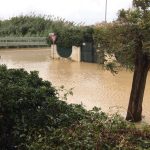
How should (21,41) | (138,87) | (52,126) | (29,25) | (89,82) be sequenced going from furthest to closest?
(29,25), (21,41), (89,82), (138,87), (52,126)

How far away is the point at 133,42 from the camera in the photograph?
1265 centimetres

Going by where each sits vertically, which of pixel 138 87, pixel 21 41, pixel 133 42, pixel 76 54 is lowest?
pixel 76 54

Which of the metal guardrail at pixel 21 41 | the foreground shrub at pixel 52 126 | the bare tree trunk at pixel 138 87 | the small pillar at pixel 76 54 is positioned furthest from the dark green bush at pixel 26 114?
the metal guardrail at pixel 21 41

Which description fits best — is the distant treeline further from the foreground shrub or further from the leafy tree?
the foreground shrub

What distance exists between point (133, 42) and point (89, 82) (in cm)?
963

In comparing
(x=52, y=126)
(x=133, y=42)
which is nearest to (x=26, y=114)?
(x=52, y=126)

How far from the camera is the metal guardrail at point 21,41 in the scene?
4553cm

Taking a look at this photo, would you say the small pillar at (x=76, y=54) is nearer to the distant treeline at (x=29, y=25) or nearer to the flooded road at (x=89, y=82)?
the flooded road at (x=89, y=82)

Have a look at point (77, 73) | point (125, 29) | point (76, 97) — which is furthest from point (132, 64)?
point (77, 73)

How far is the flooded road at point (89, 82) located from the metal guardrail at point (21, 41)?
1043cm

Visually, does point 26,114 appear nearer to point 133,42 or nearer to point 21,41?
point 133,42

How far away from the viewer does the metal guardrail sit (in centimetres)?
4553

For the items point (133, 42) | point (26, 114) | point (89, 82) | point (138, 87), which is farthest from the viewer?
point (89, 82)

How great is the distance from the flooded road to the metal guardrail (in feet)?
34.2
